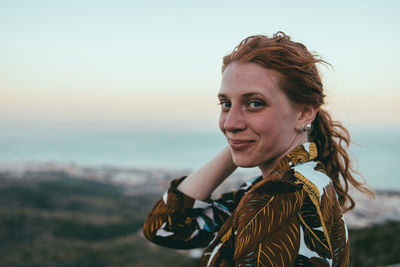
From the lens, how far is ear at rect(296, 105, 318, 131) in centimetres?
158

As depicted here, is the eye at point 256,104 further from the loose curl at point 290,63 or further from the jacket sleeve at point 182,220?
the jacket sleeve at point 182,220

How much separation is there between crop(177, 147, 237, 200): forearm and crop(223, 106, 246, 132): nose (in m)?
0.60

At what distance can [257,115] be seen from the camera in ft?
4.83

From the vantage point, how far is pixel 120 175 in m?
71.1

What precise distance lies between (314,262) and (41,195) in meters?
49.7

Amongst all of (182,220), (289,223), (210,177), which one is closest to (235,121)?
(289,223)

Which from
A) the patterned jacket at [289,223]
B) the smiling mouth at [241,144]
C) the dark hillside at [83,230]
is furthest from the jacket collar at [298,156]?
the dark hillside at [83,230]

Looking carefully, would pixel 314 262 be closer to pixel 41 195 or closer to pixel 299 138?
pixel 299 138

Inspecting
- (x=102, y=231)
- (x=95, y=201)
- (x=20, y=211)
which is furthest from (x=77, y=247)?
(x=95, y=201)

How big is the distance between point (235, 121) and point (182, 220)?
91cm

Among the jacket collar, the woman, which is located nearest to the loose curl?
the woman

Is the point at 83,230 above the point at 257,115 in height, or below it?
below

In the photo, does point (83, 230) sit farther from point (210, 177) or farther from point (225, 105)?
point (225, 105)

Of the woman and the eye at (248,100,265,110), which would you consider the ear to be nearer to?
the woman
